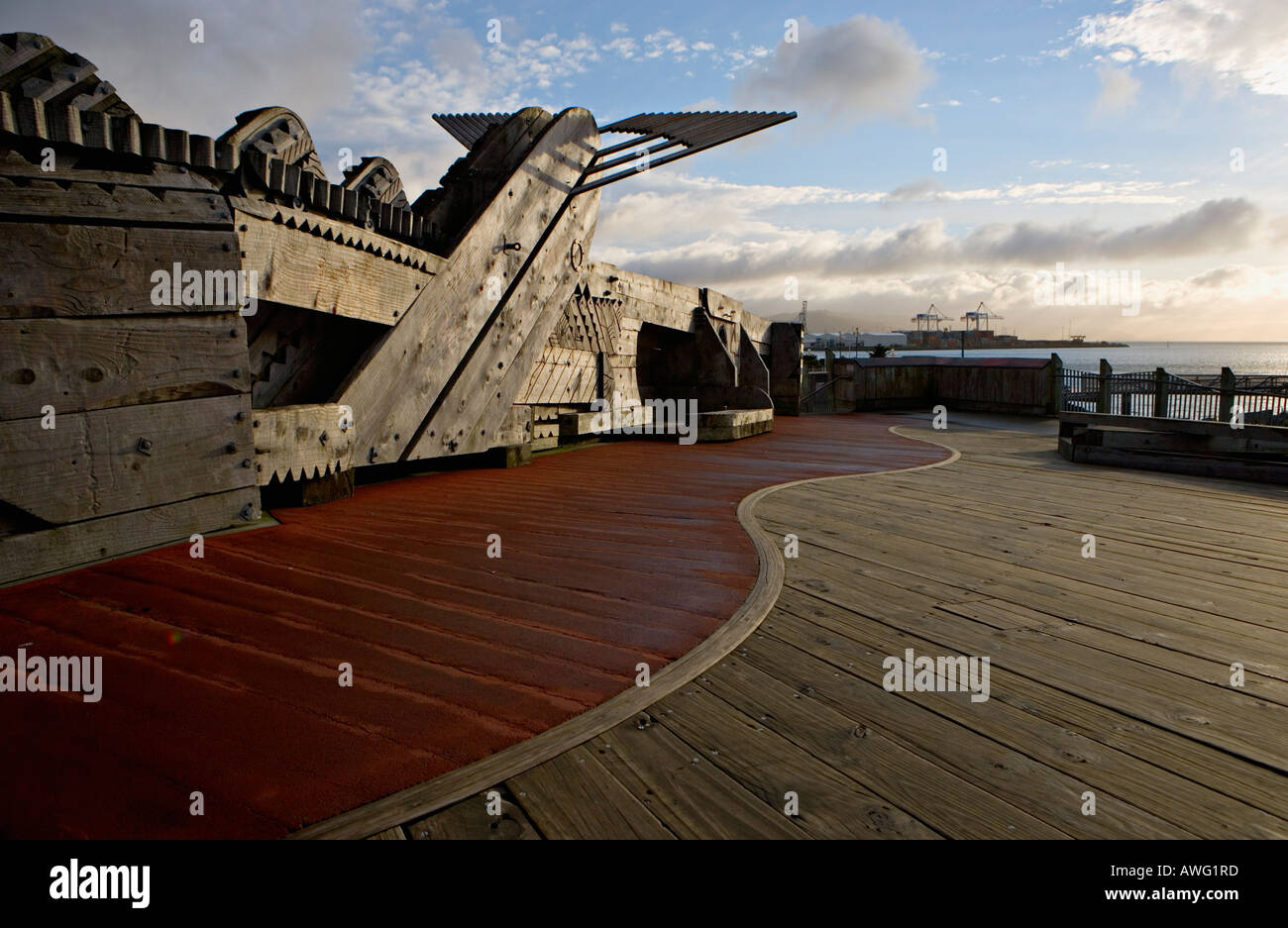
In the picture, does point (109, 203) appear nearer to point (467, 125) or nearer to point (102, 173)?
point (102, 173)

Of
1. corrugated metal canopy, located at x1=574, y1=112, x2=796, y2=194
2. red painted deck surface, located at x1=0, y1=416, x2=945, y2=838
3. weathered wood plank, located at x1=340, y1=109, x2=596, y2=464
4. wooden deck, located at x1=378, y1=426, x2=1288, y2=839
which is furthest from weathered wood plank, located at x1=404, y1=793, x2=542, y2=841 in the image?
corrugated metal canopy, located at x1=574, y1=112, x2=796, y2=194

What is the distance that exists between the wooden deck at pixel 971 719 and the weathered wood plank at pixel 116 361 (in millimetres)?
3179

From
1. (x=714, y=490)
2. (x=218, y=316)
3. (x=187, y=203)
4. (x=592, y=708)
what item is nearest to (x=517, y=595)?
(x=592, y=708)

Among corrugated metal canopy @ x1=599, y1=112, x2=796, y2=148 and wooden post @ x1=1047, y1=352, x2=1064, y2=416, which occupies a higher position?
corrugated metal canopy @ x1=599, y1=112, x2=796, y2=148

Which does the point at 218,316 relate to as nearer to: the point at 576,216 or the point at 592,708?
the point at 592,708

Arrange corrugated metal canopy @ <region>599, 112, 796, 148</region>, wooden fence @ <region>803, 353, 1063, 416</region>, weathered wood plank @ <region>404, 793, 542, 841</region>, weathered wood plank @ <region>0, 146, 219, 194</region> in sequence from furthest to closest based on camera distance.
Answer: wooden fence @ <region>803, 353, 1063, 416</region> → corrugated metal canopy @ <region>599, 112, 796, 148</region> → weathered wood plank @ <region>0, 146, 219, 194</region> → weathered wood plank @ <region>404, 793, 542, 841</region>

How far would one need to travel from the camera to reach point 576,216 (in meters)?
8.38

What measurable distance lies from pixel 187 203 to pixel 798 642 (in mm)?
4119

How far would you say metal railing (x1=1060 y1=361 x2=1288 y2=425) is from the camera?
17.0 metres

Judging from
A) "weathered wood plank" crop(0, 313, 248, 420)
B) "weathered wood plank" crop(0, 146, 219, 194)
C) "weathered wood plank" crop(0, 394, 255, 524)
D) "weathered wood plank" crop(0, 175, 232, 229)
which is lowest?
"weathered wood plank" crop(0, 394, 255, 524)

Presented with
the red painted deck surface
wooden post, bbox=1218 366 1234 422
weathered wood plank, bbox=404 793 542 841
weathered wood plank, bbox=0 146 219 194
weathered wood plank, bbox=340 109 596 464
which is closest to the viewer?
weathered wood plank, bbox=404 793 542 841

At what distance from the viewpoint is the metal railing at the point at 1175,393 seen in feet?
55.7

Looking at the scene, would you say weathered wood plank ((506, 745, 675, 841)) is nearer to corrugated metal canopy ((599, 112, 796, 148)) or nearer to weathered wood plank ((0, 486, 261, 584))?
weathered wood plank ((0, 486, 261, 584))

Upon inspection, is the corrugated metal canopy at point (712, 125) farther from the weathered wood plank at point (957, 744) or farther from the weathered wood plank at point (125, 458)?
the weathered wood plank at point (957, 744)
